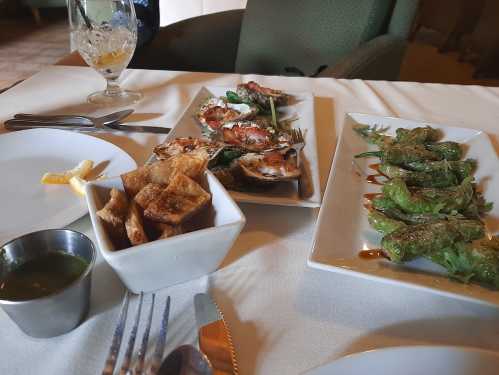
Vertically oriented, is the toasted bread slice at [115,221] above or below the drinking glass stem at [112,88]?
above

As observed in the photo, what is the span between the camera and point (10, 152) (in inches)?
30.6

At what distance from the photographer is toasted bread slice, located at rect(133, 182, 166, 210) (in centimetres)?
50

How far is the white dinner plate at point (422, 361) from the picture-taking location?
0.35 meters

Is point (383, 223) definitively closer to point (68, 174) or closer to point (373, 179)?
point (373, 179)

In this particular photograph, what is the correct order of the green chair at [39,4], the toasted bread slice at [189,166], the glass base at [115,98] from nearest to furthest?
the toasted bread slice at [189,166] < the glass base at [115,98] < the green chair at [39,4]

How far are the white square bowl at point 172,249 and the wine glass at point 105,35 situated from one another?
1.96ft

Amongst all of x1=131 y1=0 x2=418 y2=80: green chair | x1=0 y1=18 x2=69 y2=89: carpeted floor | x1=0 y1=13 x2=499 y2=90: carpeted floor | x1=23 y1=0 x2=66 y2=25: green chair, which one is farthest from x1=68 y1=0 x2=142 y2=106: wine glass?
x1=23 y1=0 x2=66 y2=25: green chair

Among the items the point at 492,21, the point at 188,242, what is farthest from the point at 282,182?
the point at 492,21

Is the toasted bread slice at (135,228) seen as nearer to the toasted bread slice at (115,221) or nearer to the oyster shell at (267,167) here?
the toasted bread slice at (115,221)

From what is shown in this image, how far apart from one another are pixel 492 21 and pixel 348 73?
2.97 metres

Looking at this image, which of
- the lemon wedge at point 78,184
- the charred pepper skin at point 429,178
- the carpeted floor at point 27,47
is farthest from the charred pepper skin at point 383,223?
the carpeted floor at point 27,47

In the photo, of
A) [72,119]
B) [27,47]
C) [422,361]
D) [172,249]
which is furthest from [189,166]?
[27,47]

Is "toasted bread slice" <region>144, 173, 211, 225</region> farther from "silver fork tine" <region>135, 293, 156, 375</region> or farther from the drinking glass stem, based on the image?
the drinking glass stem

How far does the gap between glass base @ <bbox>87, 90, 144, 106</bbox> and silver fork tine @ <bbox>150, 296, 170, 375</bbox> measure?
0.72 metres
